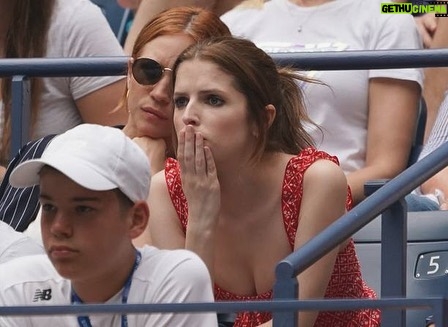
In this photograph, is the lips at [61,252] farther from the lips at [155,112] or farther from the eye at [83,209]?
the lips at [155,112]

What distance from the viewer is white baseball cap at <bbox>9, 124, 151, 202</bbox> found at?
10.6ft

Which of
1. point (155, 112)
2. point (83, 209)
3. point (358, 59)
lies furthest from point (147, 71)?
point (83, 209)

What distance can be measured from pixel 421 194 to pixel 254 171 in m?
1.30

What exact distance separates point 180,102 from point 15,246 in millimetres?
608

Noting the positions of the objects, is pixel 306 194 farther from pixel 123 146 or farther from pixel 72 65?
pixel 72 65

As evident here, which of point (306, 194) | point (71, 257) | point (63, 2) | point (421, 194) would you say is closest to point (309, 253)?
point (71, 257)

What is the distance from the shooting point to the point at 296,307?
9.02 ft

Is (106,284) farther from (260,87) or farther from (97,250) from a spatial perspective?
(260,87)

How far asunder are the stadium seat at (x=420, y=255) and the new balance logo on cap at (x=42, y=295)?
1238mm

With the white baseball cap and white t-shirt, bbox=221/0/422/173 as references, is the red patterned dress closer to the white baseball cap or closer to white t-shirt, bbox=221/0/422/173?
the white baseball cap

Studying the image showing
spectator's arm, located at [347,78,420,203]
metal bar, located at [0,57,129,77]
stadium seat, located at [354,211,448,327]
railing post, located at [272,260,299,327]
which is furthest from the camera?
spectator's arm, located at [347,78,420,203]

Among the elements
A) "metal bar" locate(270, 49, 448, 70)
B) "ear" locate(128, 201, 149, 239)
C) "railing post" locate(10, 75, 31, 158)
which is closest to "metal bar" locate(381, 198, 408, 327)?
"ear" locate(128, 201, 149, 239)

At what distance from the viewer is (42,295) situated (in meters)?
3.34

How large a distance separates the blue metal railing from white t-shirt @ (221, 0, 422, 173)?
35 centimetres
